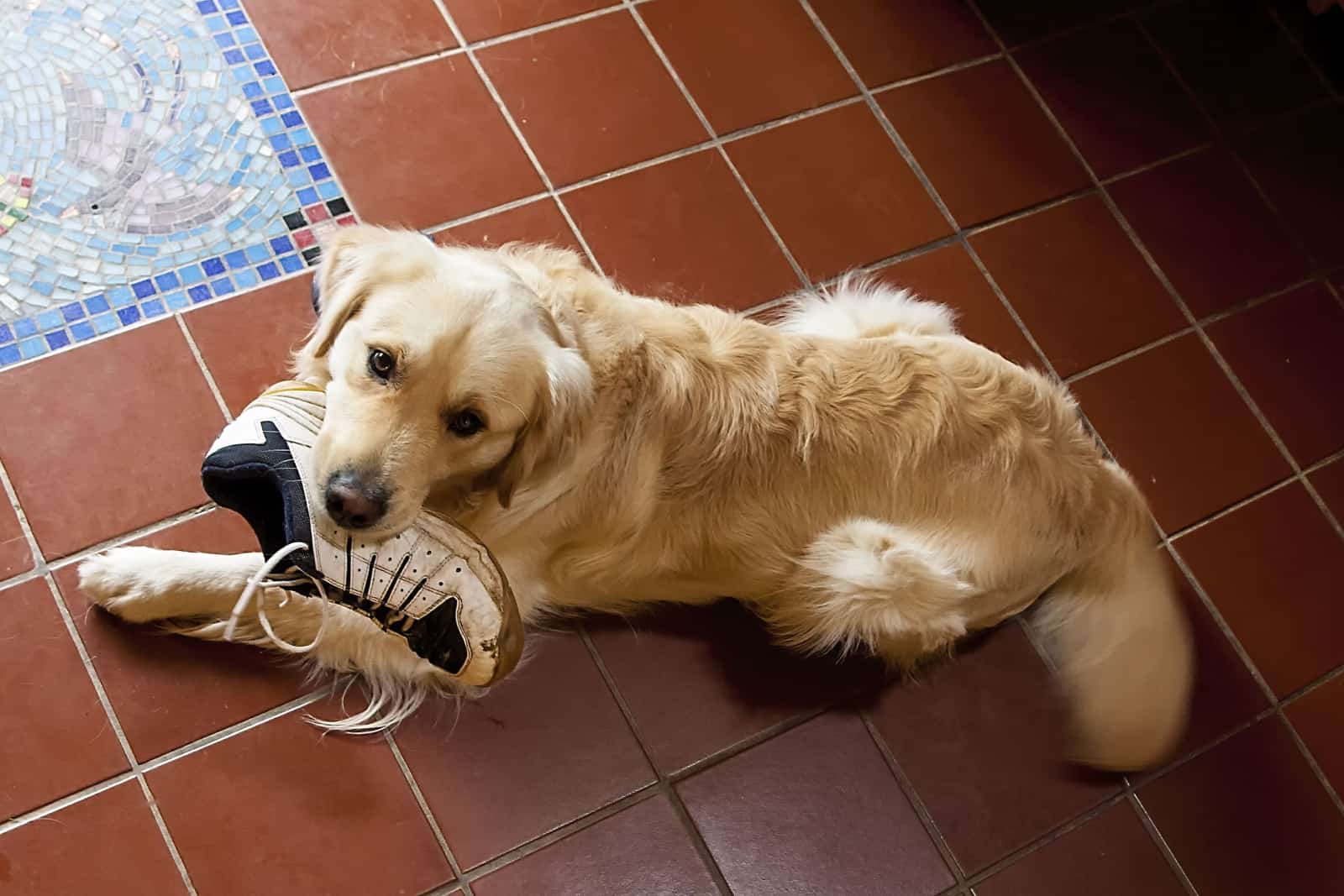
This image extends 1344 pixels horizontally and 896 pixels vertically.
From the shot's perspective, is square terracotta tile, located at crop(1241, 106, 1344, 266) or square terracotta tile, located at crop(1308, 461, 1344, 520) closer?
square terracotta tile, located at crop(1308, 461, 1344, 520)

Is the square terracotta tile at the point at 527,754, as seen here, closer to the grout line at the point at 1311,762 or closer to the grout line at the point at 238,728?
the grout line at the point at 238,728

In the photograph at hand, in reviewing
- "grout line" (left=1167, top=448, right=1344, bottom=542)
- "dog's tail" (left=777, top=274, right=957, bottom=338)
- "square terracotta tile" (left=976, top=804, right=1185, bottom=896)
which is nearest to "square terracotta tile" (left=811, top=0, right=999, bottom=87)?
"dog's tail" (left=777, top=274, right=957, bottom=338)

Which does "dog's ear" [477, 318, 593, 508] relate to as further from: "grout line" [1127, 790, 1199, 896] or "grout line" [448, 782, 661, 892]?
"grout line" [1127, 790, 1199, 896]

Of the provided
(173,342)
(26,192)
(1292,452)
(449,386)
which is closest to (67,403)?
(173,342)

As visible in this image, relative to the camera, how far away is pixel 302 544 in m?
1.56

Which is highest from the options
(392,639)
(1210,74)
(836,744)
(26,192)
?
(26,192)

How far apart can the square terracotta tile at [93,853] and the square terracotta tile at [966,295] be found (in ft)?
5.71

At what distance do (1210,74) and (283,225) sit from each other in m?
2.37

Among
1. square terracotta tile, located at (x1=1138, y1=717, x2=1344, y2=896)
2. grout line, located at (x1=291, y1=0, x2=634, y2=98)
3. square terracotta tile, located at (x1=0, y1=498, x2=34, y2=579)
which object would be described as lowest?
square terracotta tile, located at (x1=1138, y1=717, x2=1344, y2=896)

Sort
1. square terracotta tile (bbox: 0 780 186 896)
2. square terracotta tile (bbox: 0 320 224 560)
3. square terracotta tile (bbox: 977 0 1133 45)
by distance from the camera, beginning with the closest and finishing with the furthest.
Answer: square terracotta tile (bbox: 0 780 186 896) → square terracotta tile (bbox: 0 320 224 560) → square terracotta tile (bbox: 977 0 1133 45)

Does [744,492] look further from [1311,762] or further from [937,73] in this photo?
[937,73]

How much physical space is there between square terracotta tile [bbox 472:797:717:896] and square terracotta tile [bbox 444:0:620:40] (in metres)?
1.65

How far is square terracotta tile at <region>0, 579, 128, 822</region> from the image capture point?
5.69 feet

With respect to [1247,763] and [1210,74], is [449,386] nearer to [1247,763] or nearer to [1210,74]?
[1247,763]
